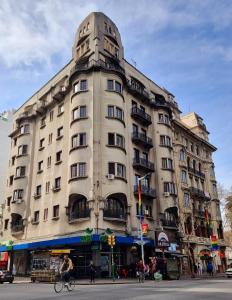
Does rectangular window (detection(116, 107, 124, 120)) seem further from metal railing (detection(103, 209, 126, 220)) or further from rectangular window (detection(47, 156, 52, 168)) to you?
metal railing (detection(103, 209, 126, 220))

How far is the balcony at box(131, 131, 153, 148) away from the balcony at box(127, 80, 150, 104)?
5920mm

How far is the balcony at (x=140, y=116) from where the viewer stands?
140 feet

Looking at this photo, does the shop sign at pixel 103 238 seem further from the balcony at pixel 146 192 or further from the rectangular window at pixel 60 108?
the rectangular window at pixel 60 108

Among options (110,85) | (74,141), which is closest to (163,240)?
(74,141)

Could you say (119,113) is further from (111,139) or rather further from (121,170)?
(121,170)

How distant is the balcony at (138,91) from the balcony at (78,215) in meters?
18.3

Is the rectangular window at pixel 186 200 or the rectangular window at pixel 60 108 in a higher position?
the rectangular window at pixel 60 108

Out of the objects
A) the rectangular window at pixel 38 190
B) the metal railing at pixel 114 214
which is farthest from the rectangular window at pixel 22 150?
the metal railing at pixel 114 214

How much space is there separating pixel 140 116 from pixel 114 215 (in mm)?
14471

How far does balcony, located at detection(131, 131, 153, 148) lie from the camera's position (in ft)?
135

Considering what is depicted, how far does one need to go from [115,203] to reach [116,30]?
26.1 meters

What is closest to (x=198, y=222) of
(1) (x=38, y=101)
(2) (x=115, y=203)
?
(2) (x=115, y=203)

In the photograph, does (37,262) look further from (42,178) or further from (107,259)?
(42,178)

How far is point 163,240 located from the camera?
37.8 m
